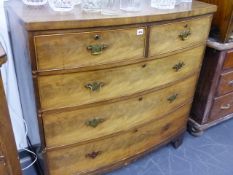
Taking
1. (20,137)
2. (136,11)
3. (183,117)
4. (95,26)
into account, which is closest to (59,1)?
(95,26)

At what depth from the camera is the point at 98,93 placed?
107 centimetres

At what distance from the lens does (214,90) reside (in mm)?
1679

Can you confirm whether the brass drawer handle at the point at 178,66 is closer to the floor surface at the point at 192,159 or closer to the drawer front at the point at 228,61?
the drawer front at the point at 228,61

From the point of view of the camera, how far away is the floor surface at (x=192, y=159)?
61.7 inches

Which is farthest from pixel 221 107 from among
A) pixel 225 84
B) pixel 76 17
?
pixel 76 17

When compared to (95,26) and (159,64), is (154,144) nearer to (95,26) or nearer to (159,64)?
(159,64)

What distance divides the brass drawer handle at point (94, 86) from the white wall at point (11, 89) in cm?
52

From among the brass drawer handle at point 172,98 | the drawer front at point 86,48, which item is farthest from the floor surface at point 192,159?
the drawer front at point 86,48

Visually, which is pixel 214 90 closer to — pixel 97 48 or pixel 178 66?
pixel 178 66

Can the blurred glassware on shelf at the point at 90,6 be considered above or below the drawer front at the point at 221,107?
above

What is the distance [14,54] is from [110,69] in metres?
0.53

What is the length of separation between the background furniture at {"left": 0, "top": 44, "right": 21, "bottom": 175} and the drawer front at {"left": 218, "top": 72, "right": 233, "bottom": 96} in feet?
4.41

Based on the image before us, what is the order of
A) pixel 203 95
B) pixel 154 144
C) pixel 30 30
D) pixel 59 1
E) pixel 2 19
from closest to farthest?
pixel 30 30
pixel 59 1
pixel 2 19
pixel 154 144
pixel 203 95

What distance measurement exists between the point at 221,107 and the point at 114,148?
37.0 inches
